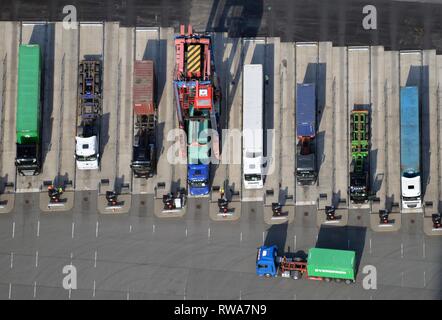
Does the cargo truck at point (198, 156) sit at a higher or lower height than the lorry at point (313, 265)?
higher

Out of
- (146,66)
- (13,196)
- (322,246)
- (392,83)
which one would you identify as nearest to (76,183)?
(13,196)

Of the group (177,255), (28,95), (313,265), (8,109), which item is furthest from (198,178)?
(8,109)

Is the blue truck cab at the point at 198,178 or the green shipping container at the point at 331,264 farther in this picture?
the blue truck cab at the point at 198,178

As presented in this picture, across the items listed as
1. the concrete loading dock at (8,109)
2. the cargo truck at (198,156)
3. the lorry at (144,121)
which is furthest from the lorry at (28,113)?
the cargo truck at (198,156)

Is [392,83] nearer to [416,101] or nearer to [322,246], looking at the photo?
[416,101]

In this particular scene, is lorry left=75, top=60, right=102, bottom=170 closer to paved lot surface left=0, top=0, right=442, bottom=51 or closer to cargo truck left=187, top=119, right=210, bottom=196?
paved lot surface left=0, top=0, right=442, bottom=51

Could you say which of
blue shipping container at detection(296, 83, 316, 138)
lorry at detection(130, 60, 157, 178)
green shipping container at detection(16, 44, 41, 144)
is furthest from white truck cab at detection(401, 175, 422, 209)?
green shipping container at detection(16, 44, 41, 144)

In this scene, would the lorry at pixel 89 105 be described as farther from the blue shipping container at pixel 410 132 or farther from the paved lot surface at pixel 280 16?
the blue shipping container at pixel 410 132
